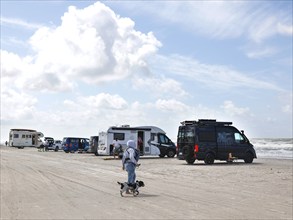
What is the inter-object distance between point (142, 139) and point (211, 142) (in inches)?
406

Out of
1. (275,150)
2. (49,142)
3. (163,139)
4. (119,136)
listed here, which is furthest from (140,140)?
(49,142)

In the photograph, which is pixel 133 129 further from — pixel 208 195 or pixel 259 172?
pixel 208 195

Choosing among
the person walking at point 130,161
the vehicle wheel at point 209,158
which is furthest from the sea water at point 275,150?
the person walking at point 130,161

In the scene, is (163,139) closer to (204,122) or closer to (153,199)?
(204,122)

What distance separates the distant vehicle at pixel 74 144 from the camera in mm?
48250

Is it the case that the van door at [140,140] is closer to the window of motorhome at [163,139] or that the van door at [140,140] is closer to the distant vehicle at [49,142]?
the window of motorhome at [163,139]

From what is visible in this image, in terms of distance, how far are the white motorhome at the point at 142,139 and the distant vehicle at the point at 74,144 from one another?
14.5m

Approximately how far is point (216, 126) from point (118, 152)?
417 inches

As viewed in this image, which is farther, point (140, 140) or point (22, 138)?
point (22, 138)

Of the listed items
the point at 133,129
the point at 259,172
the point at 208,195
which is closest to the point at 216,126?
the point at 259,172

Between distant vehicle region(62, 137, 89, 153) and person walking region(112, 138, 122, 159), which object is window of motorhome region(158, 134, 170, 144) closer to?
person walking region(112, 138, 122, 159)

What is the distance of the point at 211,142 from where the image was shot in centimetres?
2452

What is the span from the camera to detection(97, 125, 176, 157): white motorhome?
109 ft

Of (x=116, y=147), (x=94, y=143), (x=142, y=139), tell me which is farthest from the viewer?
(x=94, y=143)
